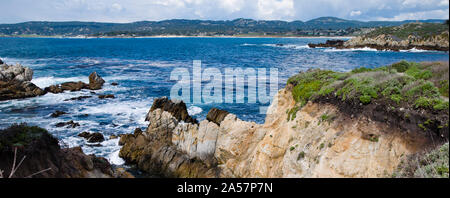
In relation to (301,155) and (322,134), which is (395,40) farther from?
(301,155)

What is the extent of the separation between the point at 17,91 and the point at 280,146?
3496 cm

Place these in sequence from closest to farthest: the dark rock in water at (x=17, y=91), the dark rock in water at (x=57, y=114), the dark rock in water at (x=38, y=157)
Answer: the dark rock in water at (x=38, y=157)
the dark rock in water at (x=57, y=114)
the dark rock in water at (x=17, y=91)

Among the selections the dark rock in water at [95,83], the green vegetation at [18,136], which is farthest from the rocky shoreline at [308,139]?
the dark rock in water at [95,83]

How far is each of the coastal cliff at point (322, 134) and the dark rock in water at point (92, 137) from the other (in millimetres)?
3363

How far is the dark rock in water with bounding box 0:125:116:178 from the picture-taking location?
8.43 metres

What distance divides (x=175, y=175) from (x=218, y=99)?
1717 cm

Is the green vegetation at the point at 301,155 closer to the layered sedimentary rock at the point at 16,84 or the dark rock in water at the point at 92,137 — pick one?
the dark rock in water at the point at 92,137

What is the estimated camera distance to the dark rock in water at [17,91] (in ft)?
106

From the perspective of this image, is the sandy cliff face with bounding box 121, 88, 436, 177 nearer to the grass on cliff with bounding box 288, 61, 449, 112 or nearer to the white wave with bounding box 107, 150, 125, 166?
the white wave with bounding box 107, 150, 125, 166

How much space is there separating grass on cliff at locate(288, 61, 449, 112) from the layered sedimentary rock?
109 ft
